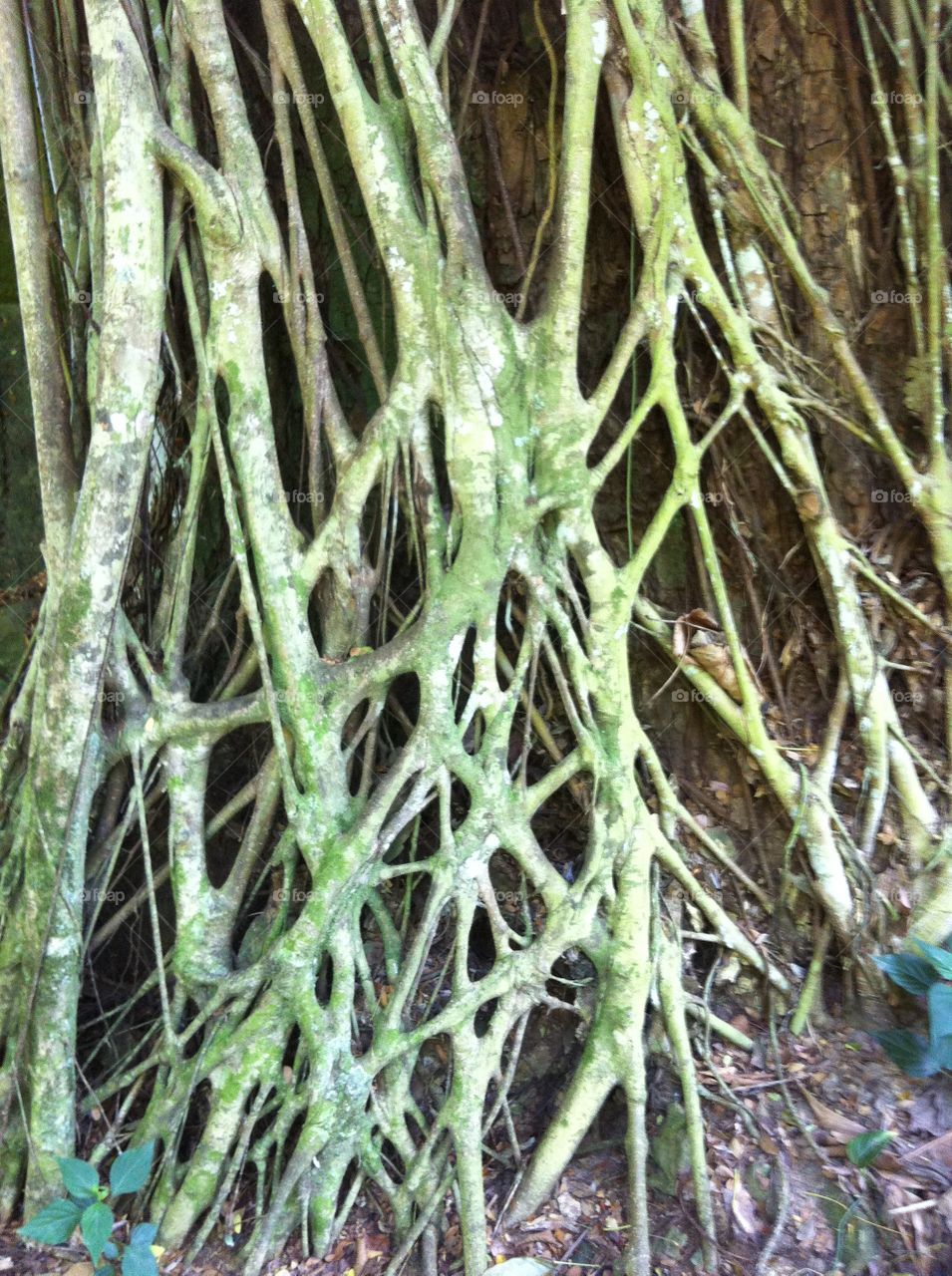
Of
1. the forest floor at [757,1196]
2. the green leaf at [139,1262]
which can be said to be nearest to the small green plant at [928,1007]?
the forest floor at [757,1196]

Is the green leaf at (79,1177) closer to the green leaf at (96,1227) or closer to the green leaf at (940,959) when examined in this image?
the green leaf at (96,1227)

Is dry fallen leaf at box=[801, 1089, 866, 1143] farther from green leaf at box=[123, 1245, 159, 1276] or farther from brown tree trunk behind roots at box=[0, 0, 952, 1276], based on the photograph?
Answer: green leaf at box=[123, 1245, 159, 1276]

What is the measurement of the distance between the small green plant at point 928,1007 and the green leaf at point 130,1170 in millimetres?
1611

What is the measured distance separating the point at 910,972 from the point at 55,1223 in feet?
6.26

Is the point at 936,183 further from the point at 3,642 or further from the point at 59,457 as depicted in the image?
the point at 3,642

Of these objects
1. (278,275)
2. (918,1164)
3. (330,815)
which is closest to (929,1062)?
(918,1164)

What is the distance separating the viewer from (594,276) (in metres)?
2.69

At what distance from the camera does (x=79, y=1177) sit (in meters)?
1.96

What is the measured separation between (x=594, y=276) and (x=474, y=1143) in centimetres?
226

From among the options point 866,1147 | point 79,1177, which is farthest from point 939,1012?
point 79,1177

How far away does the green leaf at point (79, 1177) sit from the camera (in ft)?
6.43

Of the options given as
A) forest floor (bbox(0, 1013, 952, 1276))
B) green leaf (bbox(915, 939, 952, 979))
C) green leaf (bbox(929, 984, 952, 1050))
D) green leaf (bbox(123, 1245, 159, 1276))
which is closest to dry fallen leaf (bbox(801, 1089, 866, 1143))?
forest floor (bbox(0, 1013, 952, 1276))

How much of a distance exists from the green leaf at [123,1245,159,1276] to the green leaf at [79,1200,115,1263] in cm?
5

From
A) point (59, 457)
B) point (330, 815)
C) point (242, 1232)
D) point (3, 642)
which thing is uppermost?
point (59, 457)
